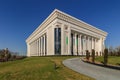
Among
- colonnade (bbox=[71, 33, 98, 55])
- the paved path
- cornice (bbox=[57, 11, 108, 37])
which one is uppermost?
cornice (bbox=[57, 11, 108, 37])

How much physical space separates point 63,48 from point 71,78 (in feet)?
196

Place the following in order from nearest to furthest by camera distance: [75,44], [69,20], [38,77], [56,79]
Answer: [56,79]
[38,77]
[69,20]
[75,44]

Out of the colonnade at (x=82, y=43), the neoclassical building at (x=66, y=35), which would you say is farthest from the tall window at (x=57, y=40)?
the colonnade at (x=82, y=43)

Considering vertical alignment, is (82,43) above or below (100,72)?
above

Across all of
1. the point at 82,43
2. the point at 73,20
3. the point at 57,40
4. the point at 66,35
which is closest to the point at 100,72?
the point at 57,40

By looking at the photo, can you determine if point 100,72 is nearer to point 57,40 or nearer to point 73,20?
point 57,40

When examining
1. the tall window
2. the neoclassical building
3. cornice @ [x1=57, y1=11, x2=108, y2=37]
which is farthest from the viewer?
cornice @ [x1=57, y1=11, x2=108, y2=37]

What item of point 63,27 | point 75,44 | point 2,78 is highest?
point 63,27

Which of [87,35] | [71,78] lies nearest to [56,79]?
[71,78]

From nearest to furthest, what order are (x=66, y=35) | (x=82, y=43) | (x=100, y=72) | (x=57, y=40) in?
(x=100, y=72) → (x=57, y=40) → (x=66, y=35) → (x=82, y=43)

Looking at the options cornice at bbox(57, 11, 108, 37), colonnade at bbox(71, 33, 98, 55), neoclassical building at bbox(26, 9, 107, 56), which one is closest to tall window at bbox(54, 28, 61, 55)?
neoclassical building at bbox(26, 9, 107, 56)

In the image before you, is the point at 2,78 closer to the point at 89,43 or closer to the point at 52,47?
the point at 52,47

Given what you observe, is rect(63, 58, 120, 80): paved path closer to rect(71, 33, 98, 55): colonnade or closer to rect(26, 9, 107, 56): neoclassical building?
rect(26, 9, 107, 56): neoclassical building

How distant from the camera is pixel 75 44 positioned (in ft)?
291
